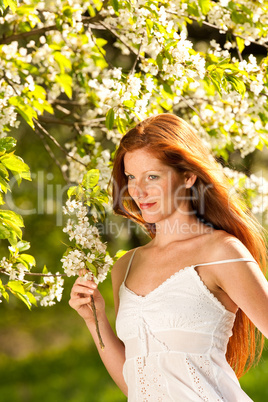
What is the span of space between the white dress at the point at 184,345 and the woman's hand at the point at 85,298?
216mm

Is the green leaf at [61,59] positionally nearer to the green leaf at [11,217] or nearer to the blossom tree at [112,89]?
the blossom tree at [112,89]

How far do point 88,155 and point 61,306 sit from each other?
6.40m

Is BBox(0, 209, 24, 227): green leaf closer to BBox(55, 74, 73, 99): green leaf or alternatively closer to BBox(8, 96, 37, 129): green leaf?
BBox(8, 96, 37, 129): green leaf

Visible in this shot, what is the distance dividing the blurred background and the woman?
3216mm

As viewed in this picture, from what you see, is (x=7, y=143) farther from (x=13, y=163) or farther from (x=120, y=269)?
(x=120, y=269)

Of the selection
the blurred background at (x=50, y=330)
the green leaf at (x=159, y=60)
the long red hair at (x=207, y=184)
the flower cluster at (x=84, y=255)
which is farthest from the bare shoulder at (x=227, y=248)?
the blurred background at (x=50, y=330)

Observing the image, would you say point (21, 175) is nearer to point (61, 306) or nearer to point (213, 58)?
point (213, 58)

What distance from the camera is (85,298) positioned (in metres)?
Result: 2.19

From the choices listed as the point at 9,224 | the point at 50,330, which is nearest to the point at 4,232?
the point at 9,224

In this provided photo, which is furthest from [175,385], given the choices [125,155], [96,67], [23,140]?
[23,140]

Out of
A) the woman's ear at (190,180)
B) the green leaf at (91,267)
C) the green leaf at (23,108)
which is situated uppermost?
the woman's ear at (190,180)

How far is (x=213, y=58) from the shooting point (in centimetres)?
291

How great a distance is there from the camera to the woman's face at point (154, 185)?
6.93 feet

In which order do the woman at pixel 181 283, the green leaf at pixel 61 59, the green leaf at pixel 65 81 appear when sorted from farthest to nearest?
the green leaf at pixel 65 81 < the green leaf at pixel 61 59 < the woman at pixel 181 283
